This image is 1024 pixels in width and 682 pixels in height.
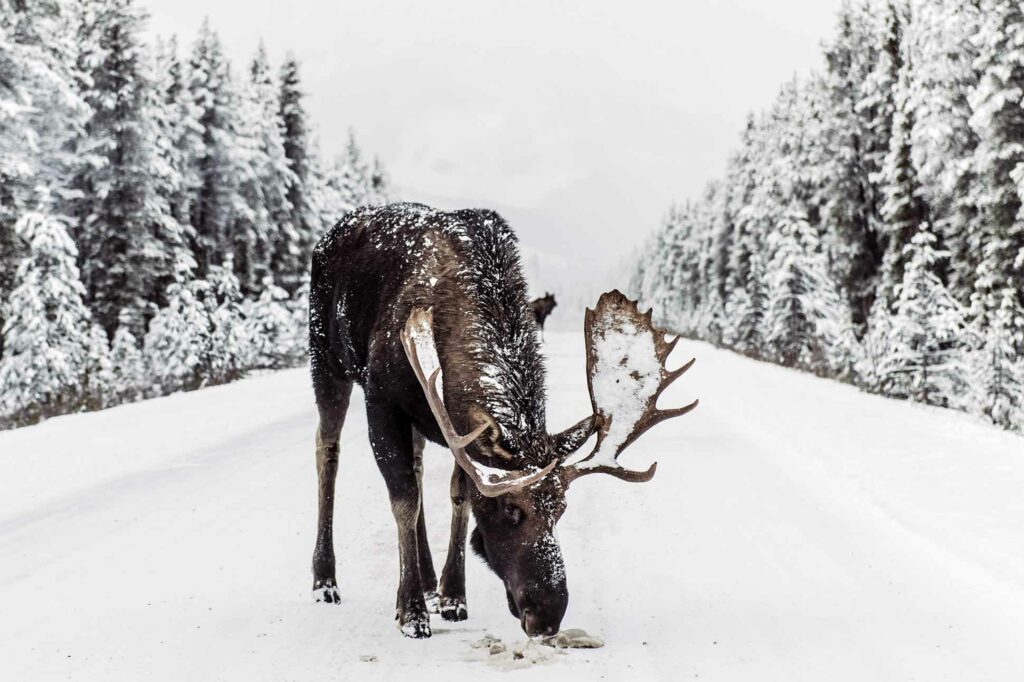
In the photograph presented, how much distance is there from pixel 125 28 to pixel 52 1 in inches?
344

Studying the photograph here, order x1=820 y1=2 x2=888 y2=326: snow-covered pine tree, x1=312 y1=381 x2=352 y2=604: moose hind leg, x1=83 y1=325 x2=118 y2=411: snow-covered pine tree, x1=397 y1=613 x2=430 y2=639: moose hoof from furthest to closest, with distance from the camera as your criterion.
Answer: x1=820 y1=2 x2=888 y2=326: snow-covered pine tree → x1=83 y1=325 x2=118 y2=411: snow-covered pine tree → x1=312 y1=381 x2=352 y2=604: moose hind leg → x1=397 y1=613 x2=430 y2=639: moose hoof

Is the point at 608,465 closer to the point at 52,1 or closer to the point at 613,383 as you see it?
the point at 613,383

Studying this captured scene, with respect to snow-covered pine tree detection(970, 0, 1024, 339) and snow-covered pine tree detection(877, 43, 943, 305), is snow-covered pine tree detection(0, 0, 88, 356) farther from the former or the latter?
snow-covered pine tree detection(877, 43, 943, 305)

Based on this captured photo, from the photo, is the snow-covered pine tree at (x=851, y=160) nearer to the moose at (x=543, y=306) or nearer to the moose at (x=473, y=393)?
the moose at (x=543, y=306)

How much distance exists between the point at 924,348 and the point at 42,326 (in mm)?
21262

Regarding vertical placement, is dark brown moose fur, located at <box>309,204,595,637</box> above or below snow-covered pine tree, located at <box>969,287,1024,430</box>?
above

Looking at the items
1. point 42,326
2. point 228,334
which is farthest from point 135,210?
point 42,326

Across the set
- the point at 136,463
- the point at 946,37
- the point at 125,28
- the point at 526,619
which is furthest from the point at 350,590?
Result: the point at 125,28

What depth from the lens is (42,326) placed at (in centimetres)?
2075

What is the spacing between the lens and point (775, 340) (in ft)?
117

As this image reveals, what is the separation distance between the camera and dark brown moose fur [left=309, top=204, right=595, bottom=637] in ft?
12.1

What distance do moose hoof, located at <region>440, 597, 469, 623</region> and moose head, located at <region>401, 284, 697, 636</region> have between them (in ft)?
2.52

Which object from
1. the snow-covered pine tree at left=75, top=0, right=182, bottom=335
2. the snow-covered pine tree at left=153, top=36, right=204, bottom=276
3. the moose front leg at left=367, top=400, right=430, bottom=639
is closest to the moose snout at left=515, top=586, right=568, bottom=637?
the moose front leg at left=367, top=400, right=430, bottom=639

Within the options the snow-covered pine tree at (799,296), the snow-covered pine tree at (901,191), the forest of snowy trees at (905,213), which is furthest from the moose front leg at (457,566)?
the snow-covered pine tree at (799,296)
